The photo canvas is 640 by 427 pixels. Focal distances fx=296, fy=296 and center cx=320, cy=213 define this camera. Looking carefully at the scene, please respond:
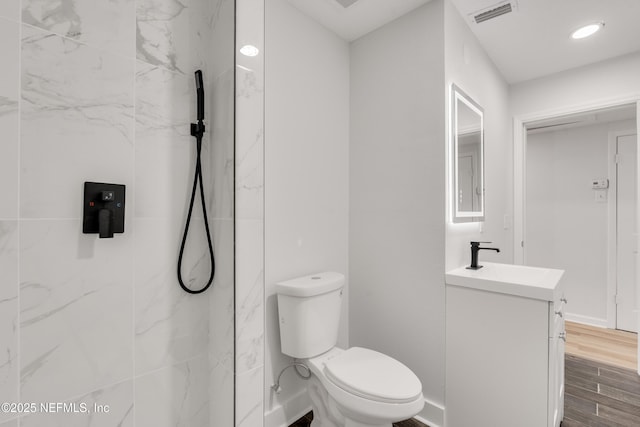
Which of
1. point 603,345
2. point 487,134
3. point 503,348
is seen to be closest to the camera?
point 503,348

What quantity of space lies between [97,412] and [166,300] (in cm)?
41

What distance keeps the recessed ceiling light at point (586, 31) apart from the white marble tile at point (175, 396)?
10.1 feet

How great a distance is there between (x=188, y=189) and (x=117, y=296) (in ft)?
1.56

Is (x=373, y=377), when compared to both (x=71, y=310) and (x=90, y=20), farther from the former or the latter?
(x=90, y=20)

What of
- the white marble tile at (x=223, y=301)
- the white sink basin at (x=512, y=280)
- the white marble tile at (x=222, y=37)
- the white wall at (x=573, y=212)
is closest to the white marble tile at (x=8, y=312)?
the white marble tile at (x=223, y=301)

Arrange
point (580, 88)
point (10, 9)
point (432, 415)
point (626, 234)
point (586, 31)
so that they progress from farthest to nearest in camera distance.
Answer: point (626, 234), point (580, 88), point (586, 31), point (432, 415), point (10, 9)

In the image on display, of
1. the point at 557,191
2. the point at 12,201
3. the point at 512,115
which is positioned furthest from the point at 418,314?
the point at 557,191

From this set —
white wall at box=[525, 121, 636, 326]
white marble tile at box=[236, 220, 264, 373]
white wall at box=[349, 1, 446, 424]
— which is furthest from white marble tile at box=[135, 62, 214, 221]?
white wall at box=[525, 121, 636, 326]

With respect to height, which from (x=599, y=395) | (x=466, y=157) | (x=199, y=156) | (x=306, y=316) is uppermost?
(x=466, y=157)

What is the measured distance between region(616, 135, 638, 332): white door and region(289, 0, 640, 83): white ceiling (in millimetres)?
1247

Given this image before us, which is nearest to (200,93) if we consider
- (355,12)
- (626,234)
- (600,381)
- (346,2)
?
(346,2)

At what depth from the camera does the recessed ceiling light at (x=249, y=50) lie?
3.84 ft

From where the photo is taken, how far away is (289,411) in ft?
5.61

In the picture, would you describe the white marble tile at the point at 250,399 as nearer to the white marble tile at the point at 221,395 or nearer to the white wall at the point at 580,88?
the white marble tile at the point at 221,395
